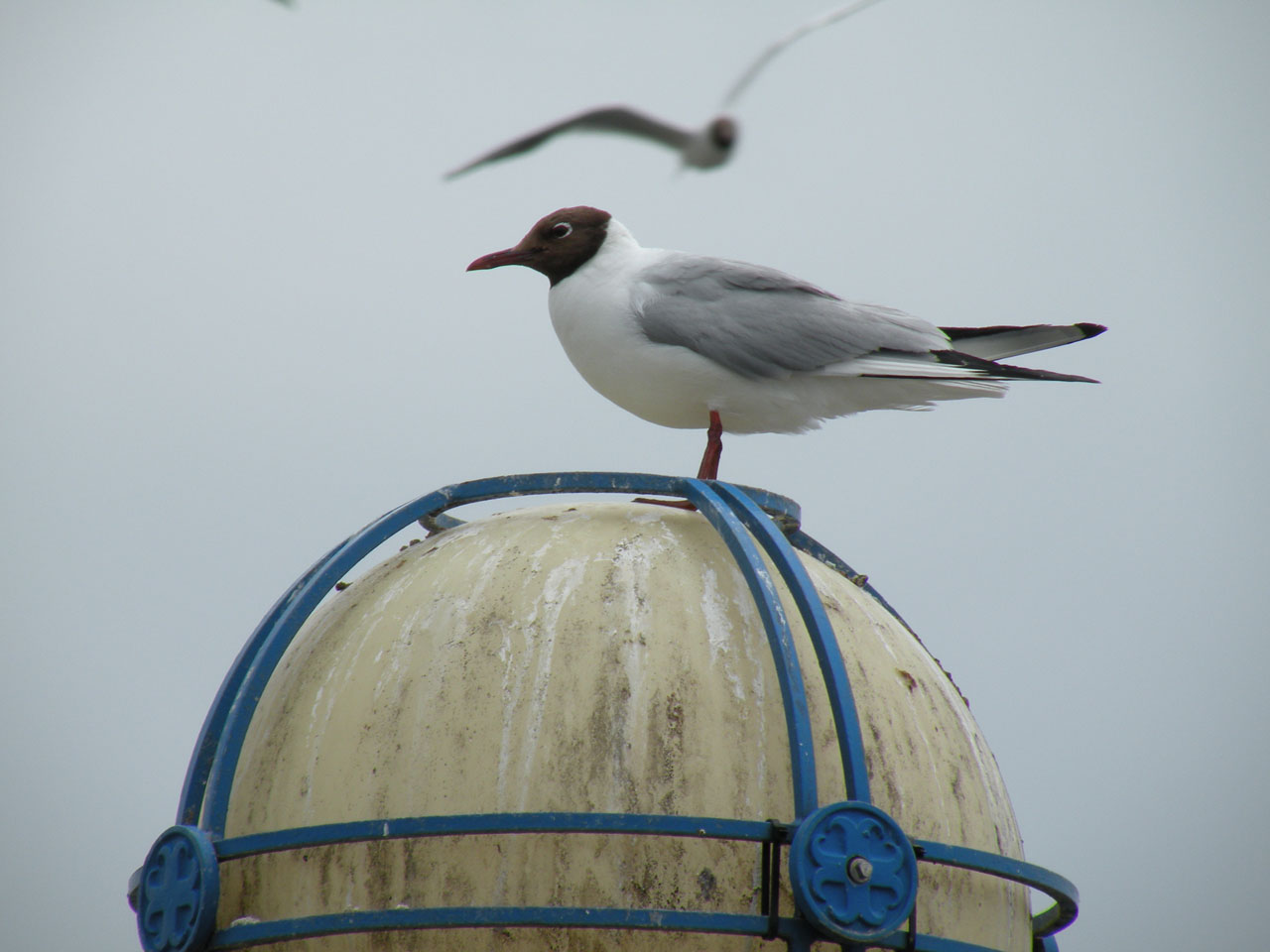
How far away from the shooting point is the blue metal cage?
4.68m

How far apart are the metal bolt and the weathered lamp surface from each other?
0.33m

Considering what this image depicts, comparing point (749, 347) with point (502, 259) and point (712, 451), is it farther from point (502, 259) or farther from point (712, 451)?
point (502, 259)

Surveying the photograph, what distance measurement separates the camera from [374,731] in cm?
530

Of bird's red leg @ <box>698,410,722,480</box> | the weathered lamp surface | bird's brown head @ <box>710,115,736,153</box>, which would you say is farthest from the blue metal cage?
bird's brown head @ <box>710,115,736,153</box>

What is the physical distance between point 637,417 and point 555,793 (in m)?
2.97

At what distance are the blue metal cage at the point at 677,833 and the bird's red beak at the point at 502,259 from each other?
2.10m

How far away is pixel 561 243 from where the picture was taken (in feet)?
25.7

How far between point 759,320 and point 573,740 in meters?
2.90

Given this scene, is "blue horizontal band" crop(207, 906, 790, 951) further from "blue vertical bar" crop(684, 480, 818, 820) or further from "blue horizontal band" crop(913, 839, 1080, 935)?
"blue horizontal band" crop(913, 839, 1080, 935)

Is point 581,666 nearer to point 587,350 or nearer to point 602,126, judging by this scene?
point 587,350

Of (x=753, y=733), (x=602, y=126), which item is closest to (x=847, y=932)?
(x=753, y=733)

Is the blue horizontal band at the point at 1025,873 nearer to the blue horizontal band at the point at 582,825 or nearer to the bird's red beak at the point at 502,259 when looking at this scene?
the blue horizontal band at the point at 582,825

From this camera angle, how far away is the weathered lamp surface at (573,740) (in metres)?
4.91

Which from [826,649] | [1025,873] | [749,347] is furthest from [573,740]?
[749,347]
